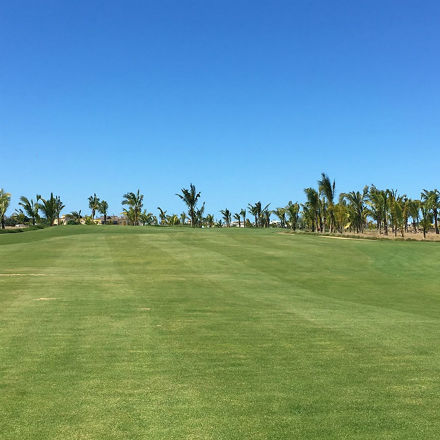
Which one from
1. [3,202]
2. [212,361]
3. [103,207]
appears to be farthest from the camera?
[103,207]

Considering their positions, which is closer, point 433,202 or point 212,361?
point 212,361

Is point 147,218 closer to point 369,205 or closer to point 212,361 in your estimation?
point 369,205

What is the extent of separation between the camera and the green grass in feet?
18.7

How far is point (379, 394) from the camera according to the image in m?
6.86

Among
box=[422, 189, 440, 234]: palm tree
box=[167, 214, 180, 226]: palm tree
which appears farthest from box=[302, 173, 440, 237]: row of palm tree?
box=[167, 214, 180, 226]: palm tree

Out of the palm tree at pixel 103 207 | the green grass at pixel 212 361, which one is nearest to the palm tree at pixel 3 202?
the palm tree at pixel 103 207

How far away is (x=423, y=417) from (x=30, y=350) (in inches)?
278

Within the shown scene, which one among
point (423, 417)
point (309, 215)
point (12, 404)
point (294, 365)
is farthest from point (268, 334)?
point (309, 215)

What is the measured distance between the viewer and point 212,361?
8.29 metres

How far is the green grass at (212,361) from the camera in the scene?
224 inches

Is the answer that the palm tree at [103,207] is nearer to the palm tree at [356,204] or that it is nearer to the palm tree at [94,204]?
the palm tree at [94,204]

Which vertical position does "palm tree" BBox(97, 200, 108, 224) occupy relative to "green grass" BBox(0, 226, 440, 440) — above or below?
above

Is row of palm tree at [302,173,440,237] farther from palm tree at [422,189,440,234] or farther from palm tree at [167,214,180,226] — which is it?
palm tree at [167,214,180,226]

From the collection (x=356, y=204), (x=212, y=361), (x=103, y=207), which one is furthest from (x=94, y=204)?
(x=212, y=361)
